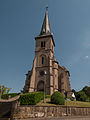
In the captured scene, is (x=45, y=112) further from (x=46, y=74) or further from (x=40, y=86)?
(x=40, y=86)

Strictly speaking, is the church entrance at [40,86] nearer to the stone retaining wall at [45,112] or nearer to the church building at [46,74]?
the church building at [46,74]

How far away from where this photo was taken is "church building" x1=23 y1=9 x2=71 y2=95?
31.0 metres

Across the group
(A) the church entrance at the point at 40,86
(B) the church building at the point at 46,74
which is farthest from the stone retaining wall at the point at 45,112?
(A) the church entrance at the point at 40,86

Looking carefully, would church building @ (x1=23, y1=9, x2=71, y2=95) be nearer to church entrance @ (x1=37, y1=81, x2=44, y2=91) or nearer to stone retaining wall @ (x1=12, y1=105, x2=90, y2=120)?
church entrance @ (x1=37, y1=81, x2=44, y2=91)

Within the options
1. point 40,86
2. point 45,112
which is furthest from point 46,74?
point 45,112

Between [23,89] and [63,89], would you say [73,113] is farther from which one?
[23,89]

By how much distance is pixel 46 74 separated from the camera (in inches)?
1264

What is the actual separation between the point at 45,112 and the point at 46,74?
1693 centimetres

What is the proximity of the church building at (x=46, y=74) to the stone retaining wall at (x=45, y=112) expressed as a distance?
522 inches

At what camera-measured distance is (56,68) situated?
3438cm

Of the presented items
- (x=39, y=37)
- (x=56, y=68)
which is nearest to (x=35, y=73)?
(x=56, y=68)

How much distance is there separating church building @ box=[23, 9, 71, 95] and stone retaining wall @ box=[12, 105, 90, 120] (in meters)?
13.3

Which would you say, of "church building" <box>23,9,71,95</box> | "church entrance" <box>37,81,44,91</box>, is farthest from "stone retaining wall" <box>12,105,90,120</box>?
"church entrance" <box>37,81,44,91</box>

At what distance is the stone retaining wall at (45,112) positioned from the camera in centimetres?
1534
